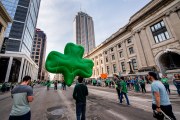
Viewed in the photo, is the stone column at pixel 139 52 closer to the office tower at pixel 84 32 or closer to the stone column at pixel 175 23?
the stone column at pixel 175 23

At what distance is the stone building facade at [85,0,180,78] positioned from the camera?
1781cm

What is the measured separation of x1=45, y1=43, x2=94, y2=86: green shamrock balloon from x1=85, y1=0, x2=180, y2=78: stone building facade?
733 inches

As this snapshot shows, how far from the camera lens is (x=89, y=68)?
4.03 metres

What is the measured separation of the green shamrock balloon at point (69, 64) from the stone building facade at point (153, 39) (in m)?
18.6

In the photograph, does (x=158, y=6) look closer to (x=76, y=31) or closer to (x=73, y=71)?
(x=73, y=71)

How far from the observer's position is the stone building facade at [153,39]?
1781cm

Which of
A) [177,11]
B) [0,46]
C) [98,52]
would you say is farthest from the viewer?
[98,52]

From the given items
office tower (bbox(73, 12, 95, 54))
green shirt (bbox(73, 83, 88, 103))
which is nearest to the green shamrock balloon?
green shirt (bbox(73, 83, 88, 103))

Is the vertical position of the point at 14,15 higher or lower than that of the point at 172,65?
higher

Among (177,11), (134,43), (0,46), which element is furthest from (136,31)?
(0,46)

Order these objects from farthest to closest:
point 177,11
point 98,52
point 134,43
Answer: point 98,52, point 134,43, point 177,11

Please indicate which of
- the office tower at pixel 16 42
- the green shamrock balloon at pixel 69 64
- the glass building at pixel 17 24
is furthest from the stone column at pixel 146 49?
the glass building at pixel 17 24

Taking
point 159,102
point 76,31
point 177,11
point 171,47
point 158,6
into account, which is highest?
point 76,31

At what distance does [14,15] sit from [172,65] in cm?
6733
